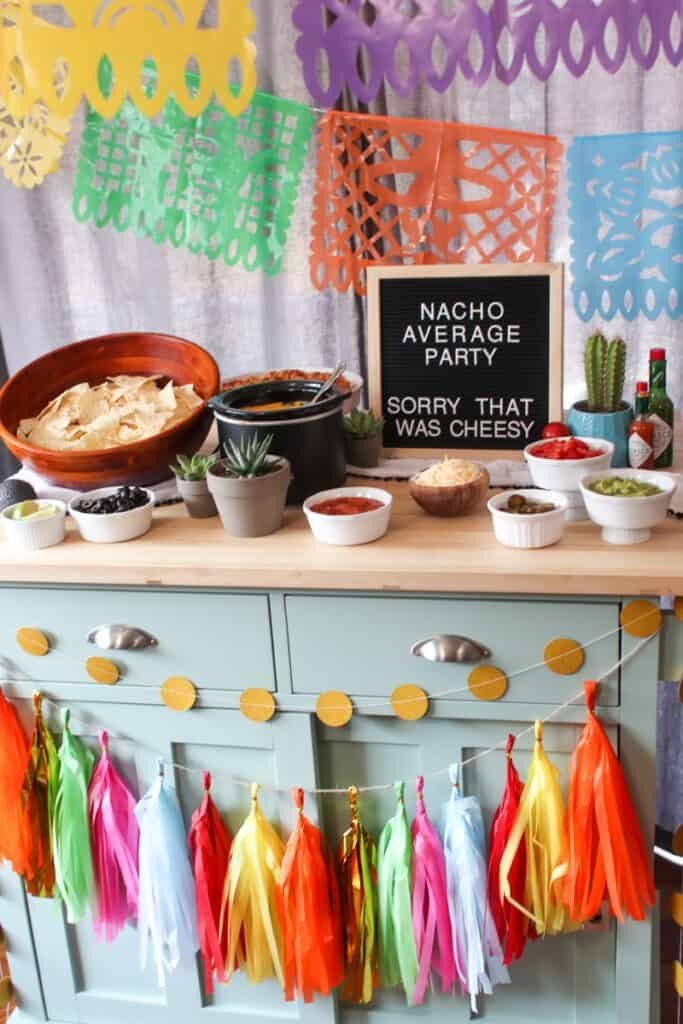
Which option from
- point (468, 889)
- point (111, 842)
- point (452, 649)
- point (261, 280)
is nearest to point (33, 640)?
point (111, 842)

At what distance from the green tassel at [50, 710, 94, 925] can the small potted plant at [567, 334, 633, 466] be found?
37.9 inches

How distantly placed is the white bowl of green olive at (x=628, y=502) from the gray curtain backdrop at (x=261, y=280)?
76cm

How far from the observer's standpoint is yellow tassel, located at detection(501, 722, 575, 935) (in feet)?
5.06

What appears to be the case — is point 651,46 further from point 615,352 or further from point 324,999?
point 324,999

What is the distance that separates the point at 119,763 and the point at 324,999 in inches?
20.0

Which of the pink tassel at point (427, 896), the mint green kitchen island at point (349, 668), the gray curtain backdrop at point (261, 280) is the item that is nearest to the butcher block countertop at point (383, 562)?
the mint green kitchen island at point (349, 668)

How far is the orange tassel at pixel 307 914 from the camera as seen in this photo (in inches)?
63.9

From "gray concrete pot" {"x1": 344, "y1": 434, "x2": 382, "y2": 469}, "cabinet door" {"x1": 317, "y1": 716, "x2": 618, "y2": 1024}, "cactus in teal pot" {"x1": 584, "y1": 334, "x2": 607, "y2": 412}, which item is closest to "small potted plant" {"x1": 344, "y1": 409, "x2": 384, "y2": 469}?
"gray concrete pot" {"x1": 344, "y1": 434, "x2": 382, "y2": 469}

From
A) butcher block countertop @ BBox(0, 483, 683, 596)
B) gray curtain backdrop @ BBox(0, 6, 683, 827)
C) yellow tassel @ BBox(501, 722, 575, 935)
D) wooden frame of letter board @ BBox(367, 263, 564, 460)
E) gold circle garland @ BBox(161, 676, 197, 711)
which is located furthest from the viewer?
gray curtain backdrop @ BBox(0, 6, 683, 827)

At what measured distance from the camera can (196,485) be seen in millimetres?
1684

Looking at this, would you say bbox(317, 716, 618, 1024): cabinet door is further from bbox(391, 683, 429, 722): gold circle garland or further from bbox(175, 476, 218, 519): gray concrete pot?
bbox(175, 476, 218, 519): gray concrete pot

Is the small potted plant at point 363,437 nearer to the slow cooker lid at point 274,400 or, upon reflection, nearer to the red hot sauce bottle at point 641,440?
the slow cooker lid at point 274,400

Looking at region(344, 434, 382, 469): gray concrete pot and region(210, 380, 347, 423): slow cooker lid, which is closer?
region(210, 380, 347, 423): slow cooker lid

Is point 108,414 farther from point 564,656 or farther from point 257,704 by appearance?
point 564,656
